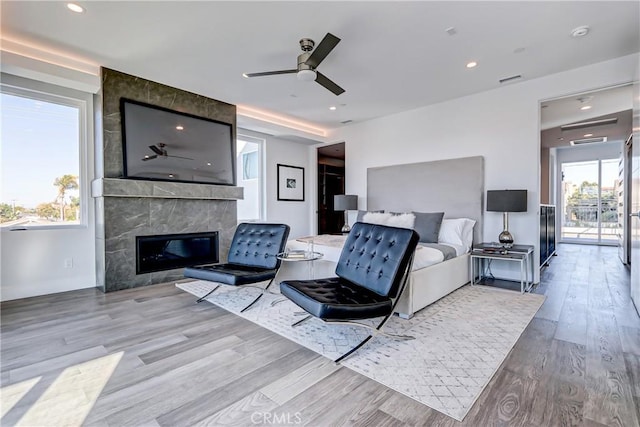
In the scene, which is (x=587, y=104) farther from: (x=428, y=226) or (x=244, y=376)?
(x=244, y=376)

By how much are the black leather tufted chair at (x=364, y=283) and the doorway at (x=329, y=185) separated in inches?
187

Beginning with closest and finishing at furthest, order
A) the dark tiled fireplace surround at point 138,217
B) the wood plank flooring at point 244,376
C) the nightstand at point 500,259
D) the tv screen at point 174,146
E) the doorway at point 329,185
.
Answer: the wood plank flooring at point 244,376, the nightstand at point 500,259, the dark tiled fireplace surround at point 138,217, the tv screen at point 174,146, the doorway at point 329,185

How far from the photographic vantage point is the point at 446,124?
17.0 feet

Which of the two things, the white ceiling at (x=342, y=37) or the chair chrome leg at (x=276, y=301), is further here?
the chair chrome leg at (x=276, y=301)

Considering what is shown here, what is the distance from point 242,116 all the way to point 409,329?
4565mm

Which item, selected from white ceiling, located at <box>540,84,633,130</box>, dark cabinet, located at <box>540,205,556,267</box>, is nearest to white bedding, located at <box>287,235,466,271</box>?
dark cabinet, located at <box>540,205,556,267</box>

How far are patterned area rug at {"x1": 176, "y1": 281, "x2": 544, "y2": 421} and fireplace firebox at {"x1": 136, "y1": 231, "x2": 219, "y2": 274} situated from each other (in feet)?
3.72

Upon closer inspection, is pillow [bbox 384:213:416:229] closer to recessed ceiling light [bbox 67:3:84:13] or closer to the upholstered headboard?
the upholstered headboard

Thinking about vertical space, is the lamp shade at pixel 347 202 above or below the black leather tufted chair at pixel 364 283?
above

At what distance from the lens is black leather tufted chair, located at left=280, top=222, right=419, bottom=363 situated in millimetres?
2174

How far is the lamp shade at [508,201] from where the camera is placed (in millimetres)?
3992

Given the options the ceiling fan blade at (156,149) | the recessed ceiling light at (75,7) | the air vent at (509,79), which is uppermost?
the recessed ceiling light at (75,7)

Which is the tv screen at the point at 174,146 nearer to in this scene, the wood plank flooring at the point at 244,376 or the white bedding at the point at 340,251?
the white bedding at the point at 340,251

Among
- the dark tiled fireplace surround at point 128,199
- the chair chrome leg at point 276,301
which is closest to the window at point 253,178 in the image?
the dark tiled fireplace surround at point 128,199
